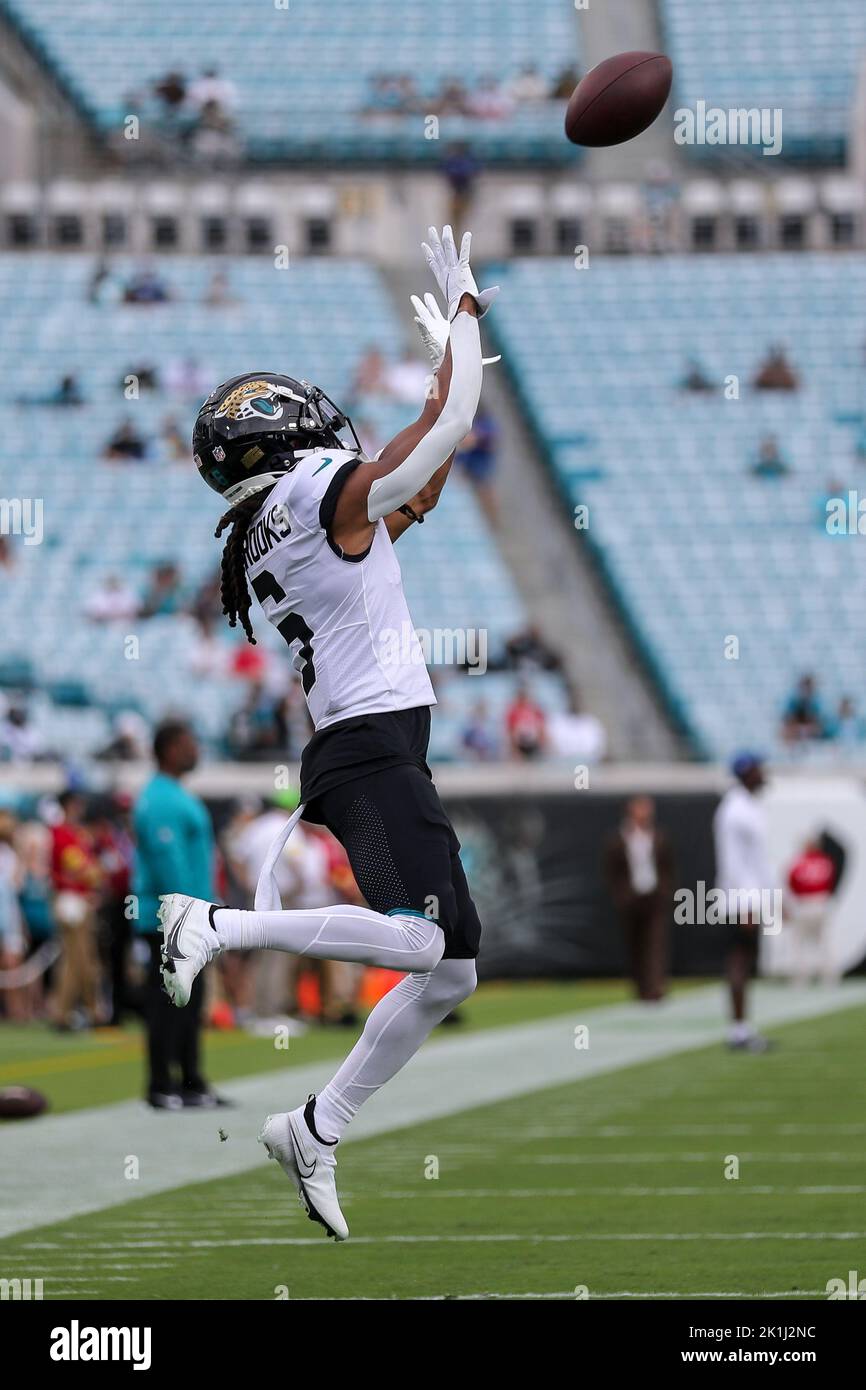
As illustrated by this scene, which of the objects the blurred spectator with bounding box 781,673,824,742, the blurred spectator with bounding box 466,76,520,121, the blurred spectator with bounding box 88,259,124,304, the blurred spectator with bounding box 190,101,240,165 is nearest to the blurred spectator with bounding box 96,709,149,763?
the blurred spectator with bounding box 781,673,824,742

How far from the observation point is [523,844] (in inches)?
858

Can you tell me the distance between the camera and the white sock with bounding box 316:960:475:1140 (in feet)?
20.0

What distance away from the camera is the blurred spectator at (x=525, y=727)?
21969 mm

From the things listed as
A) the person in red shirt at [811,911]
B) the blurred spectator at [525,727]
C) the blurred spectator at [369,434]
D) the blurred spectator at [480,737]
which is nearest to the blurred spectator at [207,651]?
the blurred spectator at [480,737]

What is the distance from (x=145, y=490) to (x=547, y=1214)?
1881 cm

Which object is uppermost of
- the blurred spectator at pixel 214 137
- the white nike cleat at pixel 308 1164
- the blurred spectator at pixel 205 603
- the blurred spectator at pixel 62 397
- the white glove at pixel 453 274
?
the blurred spectator at pixel 214 137

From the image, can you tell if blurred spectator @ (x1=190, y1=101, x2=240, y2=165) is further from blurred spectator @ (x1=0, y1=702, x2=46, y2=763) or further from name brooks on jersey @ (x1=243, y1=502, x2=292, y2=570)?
name brooks on jersey @ (x1=243, y1=502, x2=292, y2=570)

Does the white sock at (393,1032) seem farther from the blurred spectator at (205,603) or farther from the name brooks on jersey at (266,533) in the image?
the blurred spectator at (205,603)

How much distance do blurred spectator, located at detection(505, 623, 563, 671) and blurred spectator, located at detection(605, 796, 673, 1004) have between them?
A: 135 inches

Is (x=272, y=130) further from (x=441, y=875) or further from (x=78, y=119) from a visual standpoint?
(x=441, y=875)

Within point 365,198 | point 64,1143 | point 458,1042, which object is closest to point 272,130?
point 365,198
